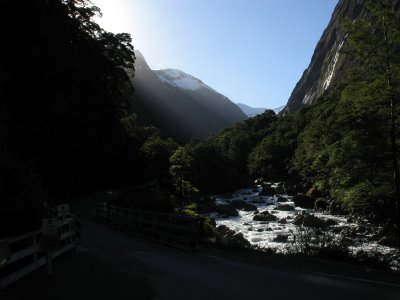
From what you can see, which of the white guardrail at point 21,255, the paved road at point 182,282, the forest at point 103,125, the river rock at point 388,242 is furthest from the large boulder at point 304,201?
the white guardrail at point 21,255

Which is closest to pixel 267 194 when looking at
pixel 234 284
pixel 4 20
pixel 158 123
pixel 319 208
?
pixel 319 208

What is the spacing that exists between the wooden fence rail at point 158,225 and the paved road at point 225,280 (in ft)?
3.43

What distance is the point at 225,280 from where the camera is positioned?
30.7 ft

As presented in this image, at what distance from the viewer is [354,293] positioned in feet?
25.8

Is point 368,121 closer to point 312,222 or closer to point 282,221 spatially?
point 312,222

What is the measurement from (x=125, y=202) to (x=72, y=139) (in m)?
5.79

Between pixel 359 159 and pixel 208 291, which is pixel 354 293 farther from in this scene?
pixel 359 159

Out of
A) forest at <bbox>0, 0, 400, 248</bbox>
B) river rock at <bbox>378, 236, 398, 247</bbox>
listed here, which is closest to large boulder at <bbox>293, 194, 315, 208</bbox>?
forest at <bbox>0, 0, 400, 248</bbox>

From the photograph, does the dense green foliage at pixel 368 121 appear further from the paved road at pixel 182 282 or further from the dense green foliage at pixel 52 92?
the dense green foliage at pixel 52 92

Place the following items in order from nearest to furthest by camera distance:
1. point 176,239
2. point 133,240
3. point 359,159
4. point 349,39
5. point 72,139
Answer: point 359,159
point 349,39
point 176,239
point 133,240
point 72,139

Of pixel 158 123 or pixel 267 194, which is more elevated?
pixel 158 123

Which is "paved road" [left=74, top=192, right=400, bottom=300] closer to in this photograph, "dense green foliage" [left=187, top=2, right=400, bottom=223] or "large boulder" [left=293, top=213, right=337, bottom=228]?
"dense green foliage" [left=187, top=2, right=400, bottom=223]

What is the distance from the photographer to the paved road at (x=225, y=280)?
788 centimetres

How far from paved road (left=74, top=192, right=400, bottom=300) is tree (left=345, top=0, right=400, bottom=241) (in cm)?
518
